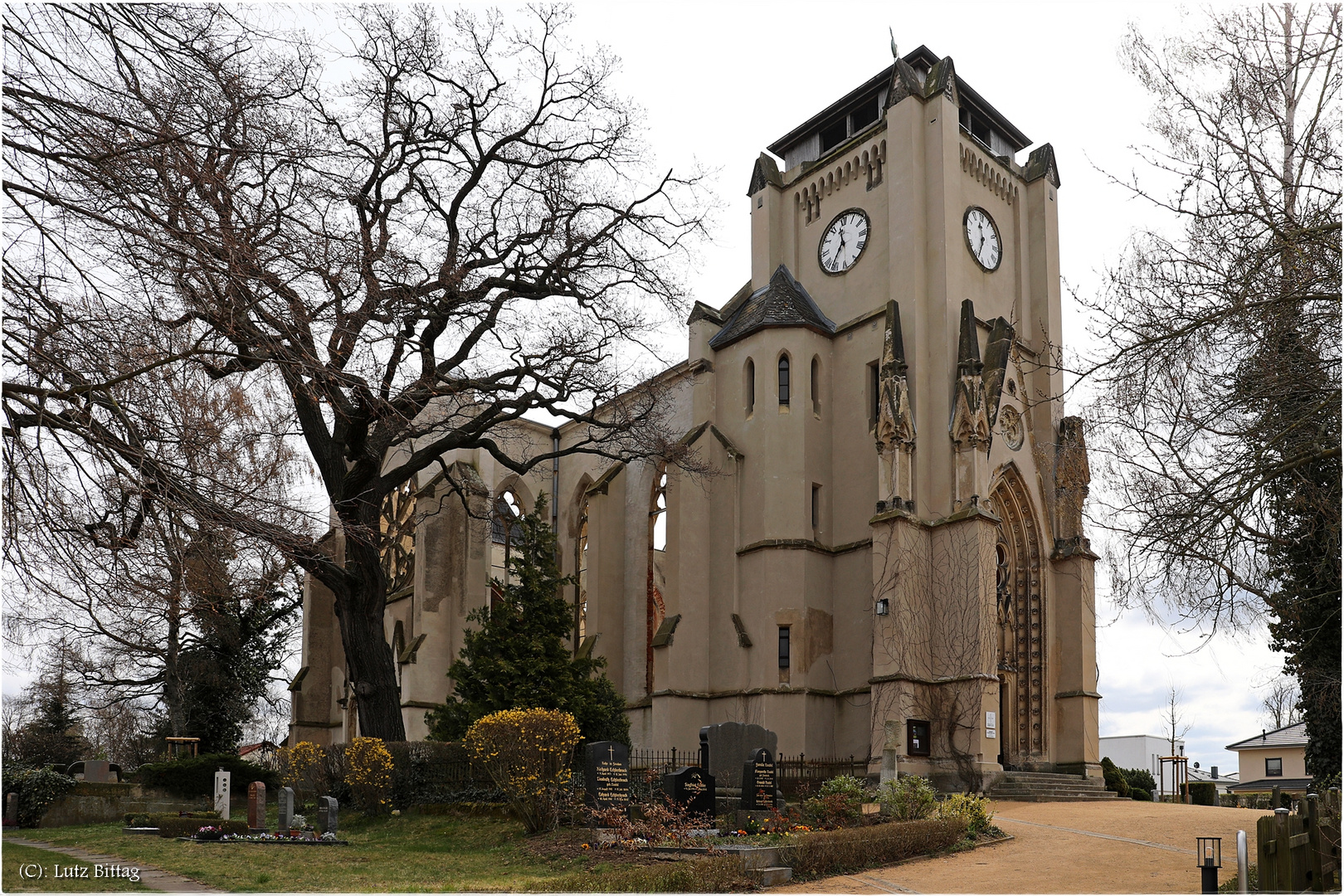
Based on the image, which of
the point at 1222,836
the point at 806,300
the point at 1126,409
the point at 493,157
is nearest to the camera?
the point at 1126,409

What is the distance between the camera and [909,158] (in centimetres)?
2873

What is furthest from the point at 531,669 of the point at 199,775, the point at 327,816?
the point at 199,775

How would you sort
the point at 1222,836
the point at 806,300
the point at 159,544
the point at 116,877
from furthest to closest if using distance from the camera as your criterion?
the point at 806,300 < the point at 1222,836 < the point at 116,877 < the point at 159,544

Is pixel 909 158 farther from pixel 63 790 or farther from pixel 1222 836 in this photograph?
pixel 63 790

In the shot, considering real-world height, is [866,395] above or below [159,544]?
above

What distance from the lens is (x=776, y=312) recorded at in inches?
1163

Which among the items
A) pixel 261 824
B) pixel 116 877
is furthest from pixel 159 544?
pixel 261 824

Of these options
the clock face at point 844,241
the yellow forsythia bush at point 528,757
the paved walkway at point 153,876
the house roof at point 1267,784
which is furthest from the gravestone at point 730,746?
the house roof at point 1267,784

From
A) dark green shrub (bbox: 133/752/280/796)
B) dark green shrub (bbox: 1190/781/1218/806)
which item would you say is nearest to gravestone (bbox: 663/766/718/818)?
dark green shrub (bbox: 133/752/280/796)

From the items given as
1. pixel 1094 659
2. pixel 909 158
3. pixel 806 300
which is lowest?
pixel 1094 659

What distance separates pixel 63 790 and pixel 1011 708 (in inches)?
865

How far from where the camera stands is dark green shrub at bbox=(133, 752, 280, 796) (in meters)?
26.4

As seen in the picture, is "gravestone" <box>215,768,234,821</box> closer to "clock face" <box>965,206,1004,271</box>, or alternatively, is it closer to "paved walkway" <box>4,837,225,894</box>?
"paved walkway" <box>4,837,225,894</box>

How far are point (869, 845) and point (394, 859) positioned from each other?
21.1 ft
